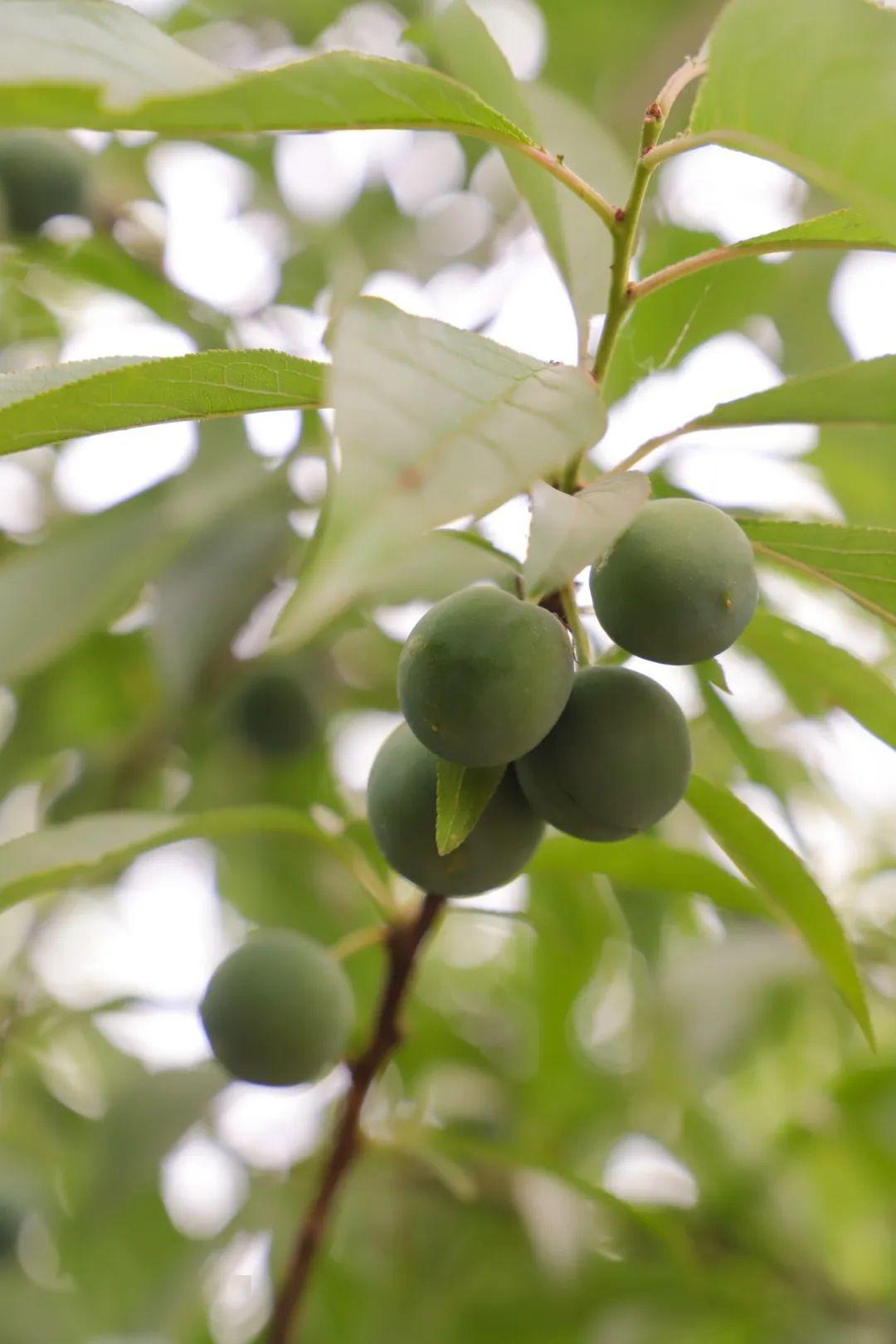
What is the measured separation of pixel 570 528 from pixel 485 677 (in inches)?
5.1

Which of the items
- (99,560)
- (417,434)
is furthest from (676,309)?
(99,560)

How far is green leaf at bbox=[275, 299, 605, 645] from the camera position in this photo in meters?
0.49

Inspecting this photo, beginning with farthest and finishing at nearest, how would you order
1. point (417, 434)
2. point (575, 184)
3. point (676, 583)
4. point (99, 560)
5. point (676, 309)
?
point (99, 560)
point (676, 309)
point (575, 184)
point (676, 583)
point (417, 434)

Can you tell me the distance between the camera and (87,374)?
0.77 m

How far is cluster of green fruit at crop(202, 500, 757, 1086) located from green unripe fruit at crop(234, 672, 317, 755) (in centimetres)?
101

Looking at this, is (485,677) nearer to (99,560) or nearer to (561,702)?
(561,702)

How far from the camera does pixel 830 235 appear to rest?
2.78 feet

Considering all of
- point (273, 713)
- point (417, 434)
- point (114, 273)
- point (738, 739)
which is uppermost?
point (417, 434)

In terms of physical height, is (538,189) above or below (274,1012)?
above

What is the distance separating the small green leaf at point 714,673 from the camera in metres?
1.03

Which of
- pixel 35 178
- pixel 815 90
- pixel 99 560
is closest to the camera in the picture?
pixel 815 90

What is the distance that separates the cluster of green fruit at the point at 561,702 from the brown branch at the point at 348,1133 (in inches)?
12.5

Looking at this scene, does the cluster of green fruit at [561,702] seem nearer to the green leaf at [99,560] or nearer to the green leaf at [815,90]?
the green leaf at [815,90]

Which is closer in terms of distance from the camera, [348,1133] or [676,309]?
[676,309]
